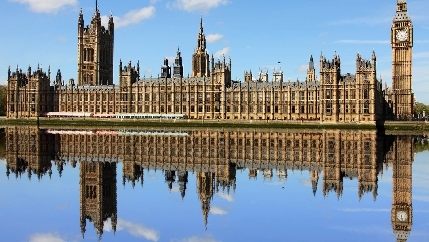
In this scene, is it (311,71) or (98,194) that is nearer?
(98,194)

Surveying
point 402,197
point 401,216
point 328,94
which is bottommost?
point 401,216

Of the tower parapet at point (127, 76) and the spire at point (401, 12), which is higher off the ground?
the spire at point (401, 12)

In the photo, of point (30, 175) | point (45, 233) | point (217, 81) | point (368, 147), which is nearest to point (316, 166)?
point (368, 147)

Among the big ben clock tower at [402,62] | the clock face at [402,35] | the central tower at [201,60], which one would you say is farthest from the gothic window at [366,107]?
the central tower at [201,60]

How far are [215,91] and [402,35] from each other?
5059 centimetres

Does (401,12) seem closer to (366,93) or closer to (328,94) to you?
(366,93)

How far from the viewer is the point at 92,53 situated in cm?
16162

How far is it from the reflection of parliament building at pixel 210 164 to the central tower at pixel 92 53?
10336 centimetres

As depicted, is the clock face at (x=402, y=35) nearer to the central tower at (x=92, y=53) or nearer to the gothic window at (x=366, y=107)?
the gothic window at (x=366, y=107)

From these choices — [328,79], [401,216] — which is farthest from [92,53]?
[401,216]

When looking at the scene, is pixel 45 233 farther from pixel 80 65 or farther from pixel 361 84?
pixel 80 65

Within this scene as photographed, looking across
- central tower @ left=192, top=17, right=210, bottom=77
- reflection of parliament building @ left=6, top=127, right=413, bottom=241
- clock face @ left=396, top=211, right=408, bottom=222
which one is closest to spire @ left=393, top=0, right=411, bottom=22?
central tower @ left=192, top=17, right=210, bottom=77

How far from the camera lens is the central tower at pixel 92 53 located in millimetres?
159750

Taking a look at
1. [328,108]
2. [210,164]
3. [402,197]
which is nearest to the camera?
[402,197]
